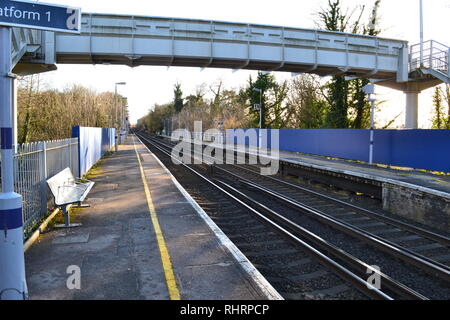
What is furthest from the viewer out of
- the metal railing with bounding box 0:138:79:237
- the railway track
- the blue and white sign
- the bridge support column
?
the bridge support column

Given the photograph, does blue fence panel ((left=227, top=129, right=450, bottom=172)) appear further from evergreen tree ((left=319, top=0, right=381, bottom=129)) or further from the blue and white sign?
the blue and white sign

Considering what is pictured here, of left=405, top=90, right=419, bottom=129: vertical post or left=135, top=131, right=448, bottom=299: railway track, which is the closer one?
left=135, top=131, right=448, bottom=299: railway track

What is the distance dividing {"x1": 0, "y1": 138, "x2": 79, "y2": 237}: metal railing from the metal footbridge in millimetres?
6240

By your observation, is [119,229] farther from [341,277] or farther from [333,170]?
[333,170]

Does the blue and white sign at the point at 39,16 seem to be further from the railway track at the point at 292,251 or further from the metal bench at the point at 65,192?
the railway track at the point at 292,251

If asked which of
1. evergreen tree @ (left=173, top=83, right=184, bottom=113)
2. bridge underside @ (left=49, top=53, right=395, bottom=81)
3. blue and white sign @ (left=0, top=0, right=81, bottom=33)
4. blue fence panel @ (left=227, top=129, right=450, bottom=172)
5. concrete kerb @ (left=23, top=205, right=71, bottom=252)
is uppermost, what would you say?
evergreen tree @ (left=173, top=83, right=184, bottom=113)

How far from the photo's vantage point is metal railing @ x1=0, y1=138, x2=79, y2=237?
703 cm

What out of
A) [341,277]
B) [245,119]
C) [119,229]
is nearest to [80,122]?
[245,119]

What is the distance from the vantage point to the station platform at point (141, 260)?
4809 mm

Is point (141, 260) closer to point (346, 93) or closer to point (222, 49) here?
point (222, 49)

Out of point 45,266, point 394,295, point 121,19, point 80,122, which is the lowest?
point 394,295

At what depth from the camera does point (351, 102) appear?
1267 inches

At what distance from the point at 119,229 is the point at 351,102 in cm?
2831

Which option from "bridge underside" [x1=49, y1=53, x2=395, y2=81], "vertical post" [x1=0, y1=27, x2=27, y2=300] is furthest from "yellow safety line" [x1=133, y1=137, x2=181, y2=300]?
"bridge underside" [x1=49, y1=53, x2=395, y2=81]
